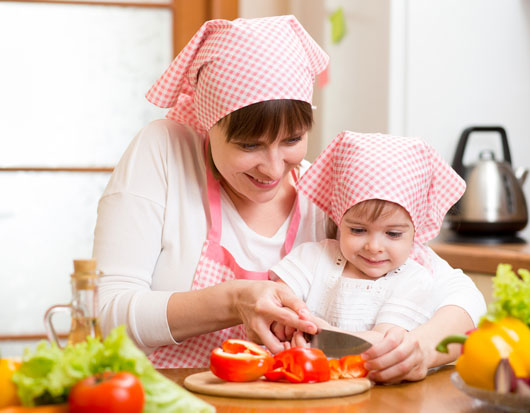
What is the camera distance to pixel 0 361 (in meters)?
0.71

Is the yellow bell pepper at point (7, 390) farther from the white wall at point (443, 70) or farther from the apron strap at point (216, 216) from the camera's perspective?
the white wall at point (443, 70)

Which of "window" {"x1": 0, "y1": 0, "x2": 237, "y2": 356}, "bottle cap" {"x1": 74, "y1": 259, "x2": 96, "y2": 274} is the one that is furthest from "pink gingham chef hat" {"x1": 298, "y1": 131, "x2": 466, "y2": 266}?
"window" {"x1": 0, "y1": 0, "x2": 237, "y2": 356}

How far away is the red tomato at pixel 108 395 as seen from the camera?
628mm

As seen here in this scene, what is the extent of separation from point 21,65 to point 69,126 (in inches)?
12.4

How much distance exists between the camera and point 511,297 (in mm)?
812

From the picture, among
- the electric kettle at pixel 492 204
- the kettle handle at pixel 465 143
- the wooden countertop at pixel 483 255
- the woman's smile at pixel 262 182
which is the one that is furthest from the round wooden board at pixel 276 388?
the kettle handle at pixel 465 143

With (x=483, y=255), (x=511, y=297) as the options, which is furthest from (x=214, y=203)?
(x=483, y=255)

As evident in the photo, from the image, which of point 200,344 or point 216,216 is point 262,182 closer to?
point 216,216

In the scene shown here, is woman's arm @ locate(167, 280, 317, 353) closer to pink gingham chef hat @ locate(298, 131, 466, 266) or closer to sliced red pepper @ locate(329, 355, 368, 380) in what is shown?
sliced red pepper @ locate(329, 355, 368, 380)

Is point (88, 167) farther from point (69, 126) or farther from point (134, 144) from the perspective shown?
point (134, 144)

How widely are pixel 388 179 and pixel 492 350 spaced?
1.82 feet

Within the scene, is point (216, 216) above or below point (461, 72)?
below

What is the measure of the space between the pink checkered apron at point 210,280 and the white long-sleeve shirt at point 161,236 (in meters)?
0.02

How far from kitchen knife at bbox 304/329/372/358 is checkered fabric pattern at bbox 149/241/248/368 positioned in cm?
35
